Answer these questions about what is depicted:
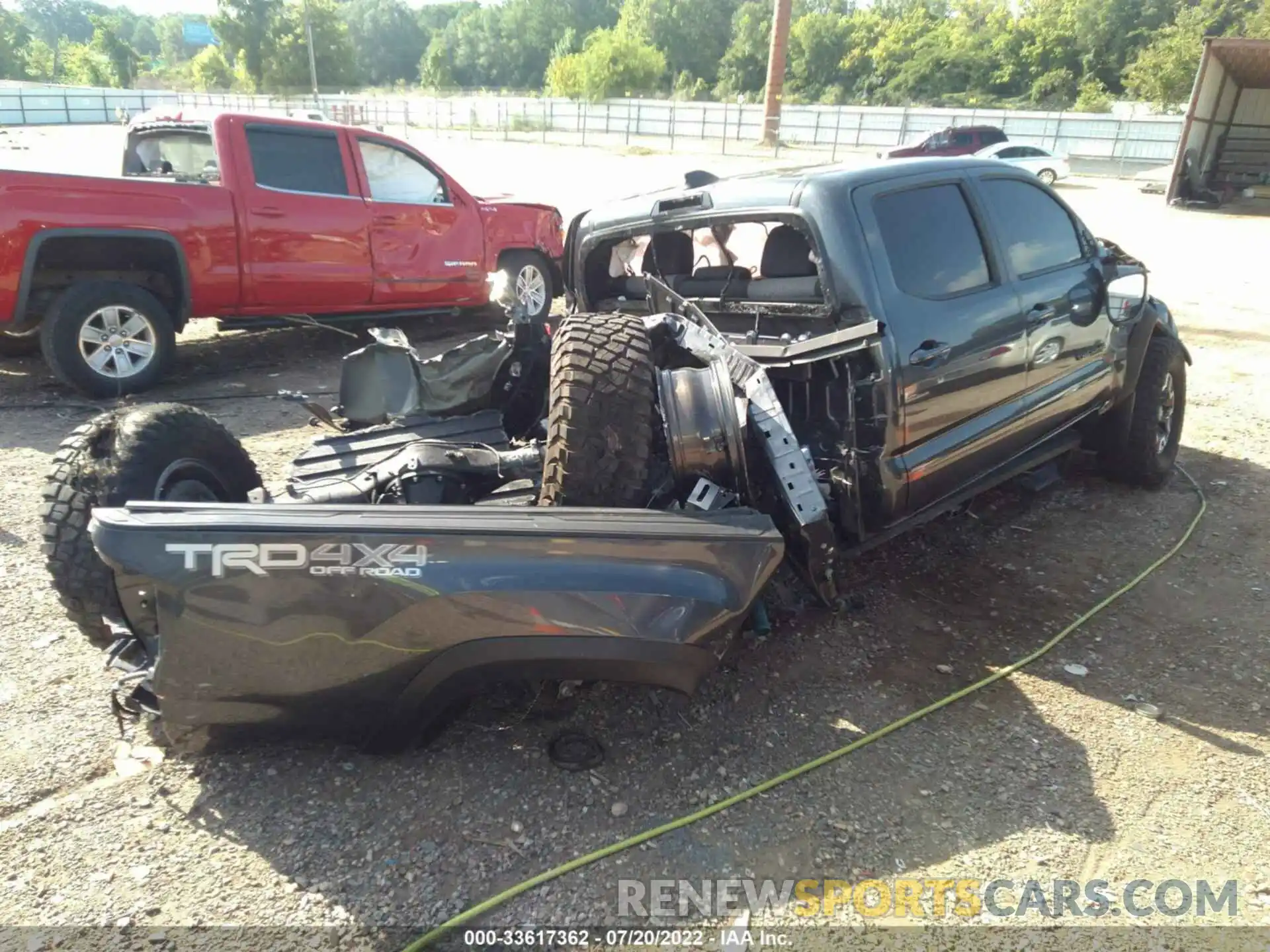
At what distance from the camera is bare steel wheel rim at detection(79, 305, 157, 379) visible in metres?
6.33

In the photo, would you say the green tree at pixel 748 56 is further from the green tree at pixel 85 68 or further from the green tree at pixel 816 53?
the green tree at pixel 85 68

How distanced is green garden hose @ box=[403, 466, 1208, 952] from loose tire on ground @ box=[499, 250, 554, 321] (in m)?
6.19

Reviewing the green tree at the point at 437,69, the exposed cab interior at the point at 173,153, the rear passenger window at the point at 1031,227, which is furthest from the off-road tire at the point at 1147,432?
the green tree at the point at 437,69

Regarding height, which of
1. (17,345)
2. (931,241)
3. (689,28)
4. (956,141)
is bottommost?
(17,345)

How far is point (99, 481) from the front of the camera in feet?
9.23

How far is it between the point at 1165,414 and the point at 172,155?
7.75 m

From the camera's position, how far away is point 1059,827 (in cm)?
266

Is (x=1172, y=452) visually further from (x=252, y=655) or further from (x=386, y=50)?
(x=386, y=50)

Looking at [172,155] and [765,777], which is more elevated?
[172,155]

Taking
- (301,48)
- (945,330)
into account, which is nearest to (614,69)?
(301,48)

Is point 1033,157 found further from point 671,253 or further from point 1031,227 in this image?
point 671,253

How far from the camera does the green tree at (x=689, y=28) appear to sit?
311ft

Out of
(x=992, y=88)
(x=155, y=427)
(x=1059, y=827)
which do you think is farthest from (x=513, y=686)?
(x=992, y=88)

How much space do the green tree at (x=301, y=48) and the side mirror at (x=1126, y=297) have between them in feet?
276
